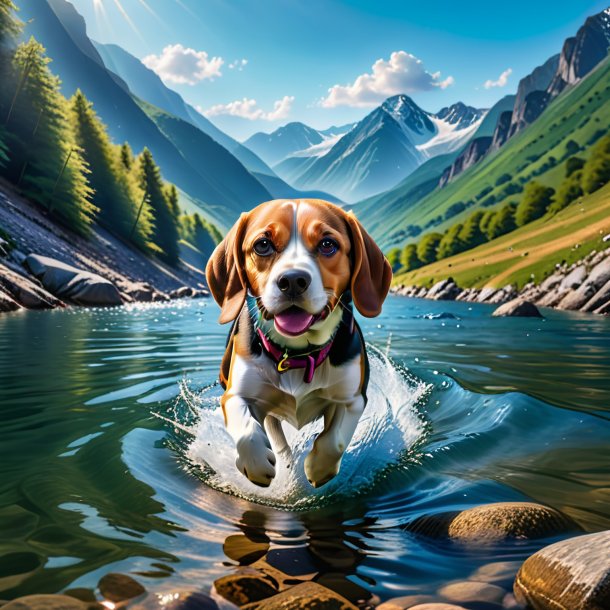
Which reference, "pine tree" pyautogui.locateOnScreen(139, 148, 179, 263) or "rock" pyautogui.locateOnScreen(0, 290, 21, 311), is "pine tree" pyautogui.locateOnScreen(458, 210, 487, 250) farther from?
"rock" pyautogui.locateOnScreen(0, 290, 21, 311)

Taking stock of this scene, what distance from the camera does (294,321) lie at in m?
4.36

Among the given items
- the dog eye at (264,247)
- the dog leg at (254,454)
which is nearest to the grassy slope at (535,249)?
the dog eye at (264,247)

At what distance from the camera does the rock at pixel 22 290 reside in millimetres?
26938

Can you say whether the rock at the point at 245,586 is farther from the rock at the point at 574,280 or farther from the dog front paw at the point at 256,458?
the rock at the point at 574,280

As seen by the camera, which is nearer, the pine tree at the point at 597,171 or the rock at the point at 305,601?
the rock at the point at 305,601

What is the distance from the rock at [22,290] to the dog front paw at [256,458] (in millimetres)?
25589

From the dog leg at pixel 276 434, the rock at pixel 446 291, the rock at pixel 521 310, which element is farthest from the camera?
the rock at pixel 446 291

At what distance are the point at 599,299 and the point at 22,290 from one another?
29.4 meters

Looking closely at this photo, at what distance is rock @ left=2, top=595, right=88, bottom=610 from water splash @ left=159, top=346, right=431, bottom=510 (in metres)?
1.93

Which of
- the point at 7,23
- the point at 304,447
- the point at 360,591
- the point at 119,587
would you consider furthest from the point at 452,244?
the point at 119,587

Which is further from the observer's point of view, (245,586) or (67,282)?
(67,282)

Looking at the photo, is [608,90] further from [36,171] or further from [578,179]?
[36,171]

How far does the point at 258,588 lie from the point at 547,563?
1.51 meters

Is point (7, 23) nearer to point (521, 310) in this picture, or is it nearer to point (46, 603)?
point (521, 310)
